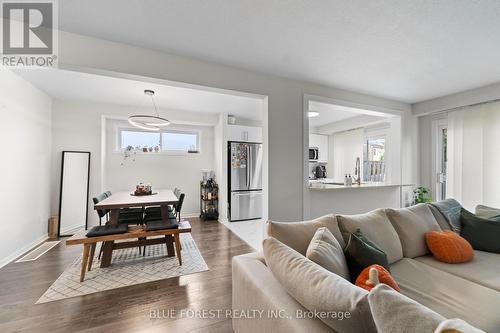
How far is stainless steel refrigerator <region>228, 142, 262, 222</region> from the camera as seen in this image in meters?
4.75

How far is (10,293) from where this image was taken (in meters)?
2.01

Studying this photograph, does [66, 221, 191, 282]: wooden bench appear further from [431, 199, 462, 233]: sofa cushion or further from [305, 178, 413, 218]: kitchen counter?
[431, 199, 462, 233]: sofa cushion

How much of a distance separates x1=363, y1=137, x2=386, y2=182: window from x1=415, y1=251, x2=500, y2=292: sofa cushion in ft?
9.88

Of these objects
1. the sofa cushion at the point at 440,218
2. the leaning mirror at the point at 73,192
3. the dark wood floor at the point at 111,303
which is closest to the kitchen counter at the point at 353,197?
the sofa cushion at the point at 440,218

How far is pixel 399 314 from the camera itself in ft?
1.89

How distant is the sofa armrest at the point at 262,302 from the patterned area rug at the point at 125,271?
1.37 meters

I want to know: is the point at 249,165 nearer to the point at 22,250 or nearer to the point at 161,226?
the point at 161,226

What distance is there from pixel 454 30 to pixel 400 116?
91.6 inches

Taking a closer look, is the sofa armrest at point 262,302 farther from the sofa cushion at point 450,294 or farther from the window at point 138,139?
the window at point 138,139

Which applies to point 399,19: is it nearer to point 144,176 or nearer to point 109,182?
point 144,176

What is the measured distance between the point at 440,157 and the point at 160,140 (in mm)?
6056

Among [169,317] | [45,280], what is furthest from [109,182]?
[169,317]

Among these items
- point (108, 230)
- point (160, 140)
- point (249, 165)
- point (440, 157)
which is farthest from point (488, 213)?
point (160, 140)
